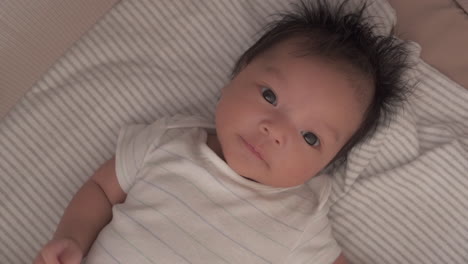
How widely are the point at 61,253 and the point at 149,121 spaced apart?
1.30 feet

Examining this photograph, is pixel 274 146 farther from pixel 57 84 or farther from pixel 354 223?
pixel 57 84

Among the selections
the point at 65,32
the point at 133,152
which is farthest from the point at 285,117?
the point at 65,32

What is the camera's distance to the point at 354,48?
105 centimetres

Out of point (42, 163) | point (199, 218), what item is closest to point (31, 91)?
point (42, 163)

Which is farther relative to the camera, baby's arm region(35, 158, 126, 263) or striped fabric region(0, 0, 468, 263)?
striped fabric region(0, 0, 468, 263)

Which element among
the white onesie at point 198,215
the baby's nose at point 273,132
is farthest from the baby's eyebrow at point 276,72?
the white onesie at point 198,215

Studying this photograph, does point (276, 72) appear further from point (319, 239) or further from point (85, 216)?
point (85, 216)

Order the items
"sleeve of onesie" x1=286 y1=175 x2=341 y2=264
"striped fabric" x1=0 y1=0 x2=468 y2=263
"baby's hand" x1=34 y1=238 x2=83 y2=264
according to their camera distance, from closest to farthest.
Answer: "baby's hand" x1=34 y1=238 x2=83 y2=264, "sleeve of onesie" x1=286 y1=175 x2=341 y2=264, "striped fabric" x1=0 y1=0 x2=468 y2=263

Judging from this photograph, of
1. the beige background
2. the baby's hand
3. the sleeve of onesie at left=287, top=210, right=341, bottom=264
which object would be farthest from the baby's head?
the baby's hand

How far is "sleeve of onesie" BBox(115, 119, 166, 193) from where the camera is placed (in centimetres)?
109

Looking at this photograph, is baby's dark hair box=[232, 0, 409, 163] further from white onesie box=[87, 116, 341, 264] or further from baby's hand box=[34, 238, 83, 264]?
baby's hand box=[34, 238, 83, 264]

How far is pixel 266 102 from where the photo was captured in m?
0.99

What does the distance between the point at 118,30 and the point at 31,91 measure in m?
0.25

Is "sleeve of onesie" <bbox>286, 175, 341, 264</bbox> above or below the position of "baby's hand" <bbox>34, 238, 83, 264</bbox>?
below
